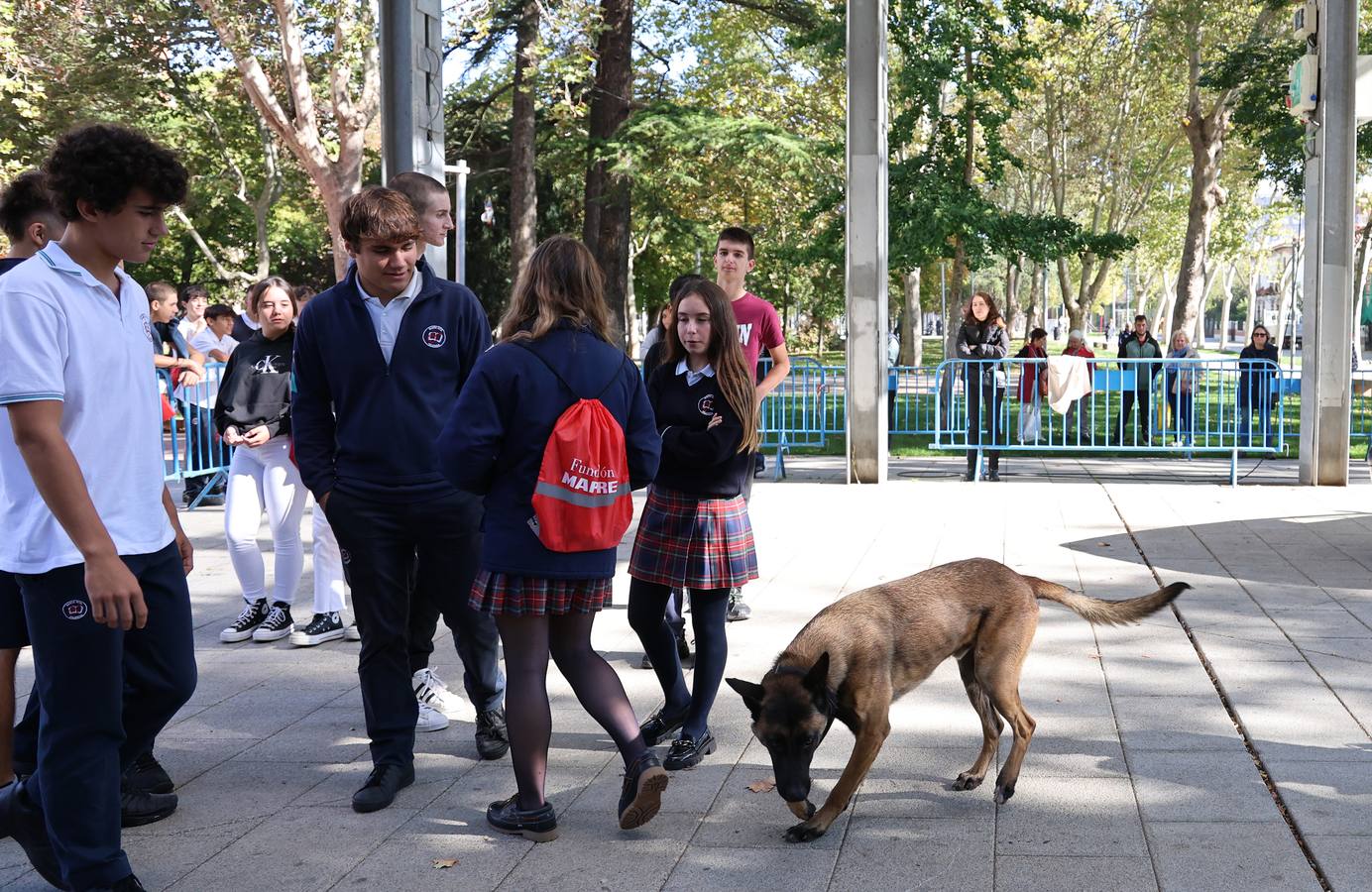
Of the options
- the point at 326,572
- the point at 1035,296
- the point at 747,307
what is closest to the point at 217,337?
the point at 326,572

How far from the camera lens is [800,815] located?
4.08 metres

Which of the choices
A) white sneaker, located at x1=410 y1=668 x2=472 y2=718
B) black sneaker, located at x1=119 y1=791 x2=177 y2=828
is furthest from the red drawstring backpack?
white sneaker, located at x1=410 y1=668 x2=472 y2=718

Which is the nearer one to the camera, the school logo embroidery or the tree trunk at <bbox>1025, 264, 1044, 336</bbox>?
the school logo embroidery

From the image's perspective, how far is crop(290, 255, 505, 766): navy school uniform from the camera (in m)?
4.46

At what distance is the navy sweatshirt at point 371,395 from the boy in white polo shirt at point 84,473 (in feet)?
3.13

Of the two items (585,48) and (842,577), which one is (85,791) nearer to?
(842,577)

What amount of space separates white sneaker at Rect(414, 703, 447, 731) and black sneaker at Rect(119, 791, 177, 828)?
113cm

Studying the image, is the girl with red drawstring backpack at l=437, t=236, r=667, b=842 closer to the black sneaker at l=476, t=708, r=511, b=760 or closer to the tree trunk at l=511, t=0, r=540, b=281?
the black sneaker at l=476, t=708, r=511, b=760

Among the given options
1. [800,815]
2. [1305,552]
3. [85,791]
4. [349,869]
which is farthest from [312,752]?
[1305,552]

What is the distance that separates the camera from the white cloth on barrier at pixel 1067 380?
1427cm

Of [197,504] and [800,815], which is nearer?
[800,815]

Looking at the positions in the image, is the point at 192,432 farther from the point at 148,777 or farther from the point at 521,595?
the point at 521,595

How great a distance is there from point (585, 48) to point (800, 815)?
20.5 m

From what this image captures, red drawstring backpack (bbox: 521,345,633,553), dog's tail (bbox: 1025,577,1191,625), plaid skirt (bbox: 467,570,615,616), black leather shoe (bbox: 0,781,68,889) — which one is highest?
red drawstring backpack (bbox: 521,345,633,553)
